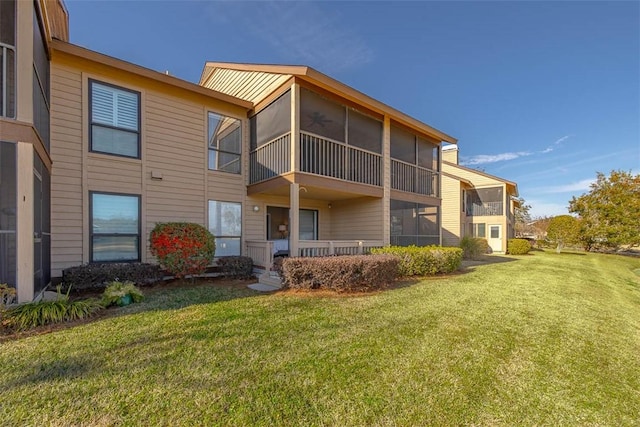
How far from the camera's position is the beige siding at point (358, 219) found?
10609 mm

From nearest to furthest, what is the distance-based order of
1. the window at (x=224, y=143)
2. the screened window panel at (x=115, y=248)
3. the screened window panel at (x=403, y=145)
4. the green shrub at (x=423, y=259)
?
1. the screened window panel at (x=115, y=248)
2. the green shrub at (x=423, y=259)
3. the window at (x=224, y=143)
4. the screened window panel at (x=403, y=145)

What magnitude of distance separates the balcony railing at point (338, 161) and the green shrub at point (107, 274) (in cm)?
482

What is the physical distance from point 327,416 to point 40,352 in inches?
140

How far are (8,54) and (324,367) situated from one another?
7.04 m

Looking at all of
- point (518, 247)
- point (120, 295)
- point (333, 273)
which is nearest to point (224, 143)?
point (120, 295)

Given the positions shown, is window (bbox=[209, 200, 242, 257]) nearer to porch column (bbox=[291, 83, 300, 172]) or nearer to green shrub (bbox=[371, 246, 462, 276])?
porch column (bbox=[291, 83, 300, 172])

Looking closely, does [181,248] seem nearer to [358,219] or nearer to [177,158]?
[177,158]

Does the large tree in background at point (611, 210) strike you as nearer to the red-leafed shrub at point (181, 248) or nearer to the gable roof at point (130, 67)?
the gable roof at point (130, 67)

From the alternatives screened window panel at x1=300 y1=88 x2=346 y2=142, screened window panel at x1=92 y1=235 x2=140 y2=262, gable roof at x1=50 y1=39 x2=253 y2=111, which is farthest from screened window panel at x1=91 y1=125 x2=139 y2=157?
screened window panel at x1=300 y1=88 x2=346 y2=142

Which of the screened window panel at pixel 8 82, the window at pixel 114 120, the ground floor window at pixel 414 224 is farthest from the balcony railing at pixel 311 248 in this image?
the screened window panel at pixel 8 82

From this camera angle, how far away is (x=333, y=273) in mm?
6797

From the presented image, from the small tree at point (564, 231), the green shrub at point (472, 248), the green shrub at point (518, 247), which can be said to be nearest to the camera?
the green shrub at point (472, 248)

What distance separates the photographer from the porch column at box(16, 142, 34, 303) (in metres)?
4.62

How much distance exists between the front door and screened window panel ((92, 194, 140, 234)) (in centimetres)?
2411
